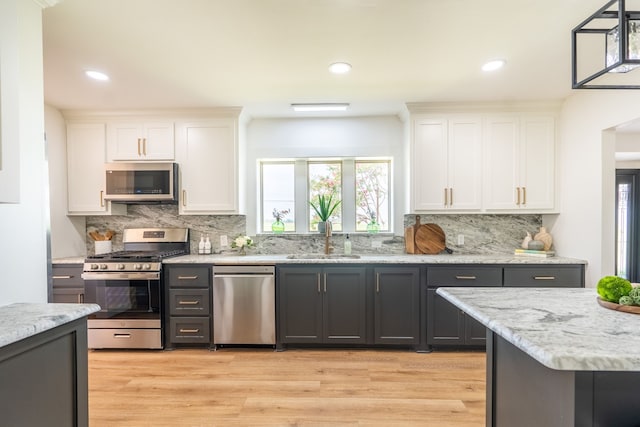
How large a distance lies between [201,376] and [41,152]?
6.76ft

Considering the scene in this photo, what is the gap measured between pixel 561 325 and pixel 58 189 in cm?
439

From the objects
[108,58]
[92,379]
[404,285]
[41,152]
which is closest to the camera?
[41,152]

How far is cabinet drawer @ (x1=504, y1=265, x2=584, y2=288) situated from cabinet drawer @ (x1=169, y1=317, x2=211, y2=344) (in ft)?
9.81

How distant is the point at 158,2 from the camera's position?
180cm

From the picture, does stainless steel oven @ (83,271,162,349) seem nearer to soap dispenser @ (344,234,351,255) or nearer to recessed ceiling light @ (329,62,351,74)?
soap dispenser @ (344,234,351,255)

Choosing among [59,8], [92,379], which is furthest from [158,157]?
[92,379]

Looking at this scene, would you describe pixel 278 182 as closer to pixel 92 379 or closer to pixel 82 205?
pixel 82 205

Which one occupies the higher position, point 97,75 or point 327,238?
point 97,75

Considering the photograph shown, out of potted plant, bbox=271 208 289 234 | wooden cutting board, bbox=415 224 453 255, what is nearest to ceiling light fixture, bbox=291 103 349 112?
potted plant, bbox=271 208 289 234

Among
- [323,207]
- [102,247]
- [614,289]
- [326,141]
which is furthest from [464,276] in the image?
[102,247]

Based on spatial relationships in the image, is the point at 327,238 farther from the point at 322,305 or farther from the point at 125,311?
the point at 125,311

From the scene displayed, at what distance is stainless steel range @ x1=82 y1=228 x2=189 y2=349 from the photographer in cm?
324

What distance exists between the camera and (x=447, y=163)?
351 centimetres

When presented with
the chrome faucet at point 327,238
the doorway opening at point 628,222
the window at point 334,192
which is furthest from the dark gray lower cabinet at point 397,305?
the doorway opening at point 628,222
